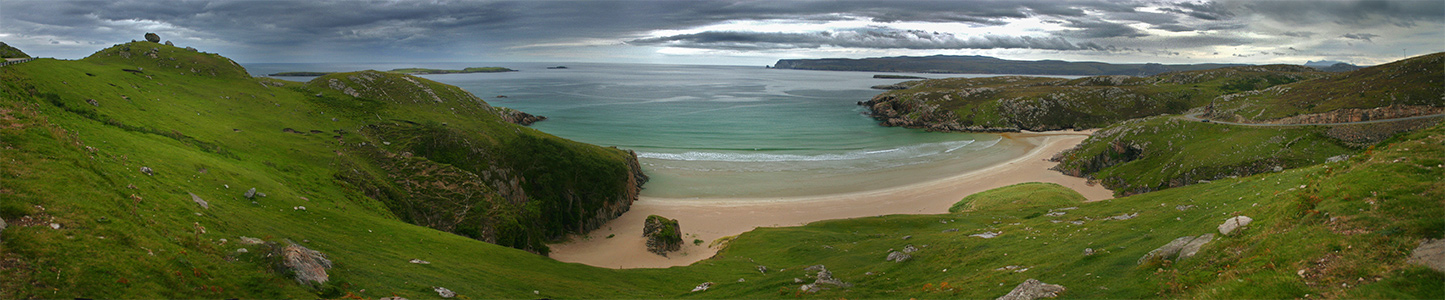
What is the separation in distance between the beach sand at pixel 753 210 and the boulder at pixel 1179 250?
98.9 ft

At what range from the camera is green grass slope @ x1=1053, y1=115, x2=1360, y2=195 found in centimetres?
5281

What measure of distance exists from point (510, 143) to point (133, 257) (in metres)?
38.3

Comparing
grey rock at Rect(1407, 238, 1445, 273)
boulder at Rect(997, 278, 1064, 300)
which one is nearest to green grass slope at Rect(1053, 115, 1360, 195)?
boulder at Rect(997, 278, 1064, 300)

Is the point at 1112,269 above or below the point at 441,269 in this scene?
above

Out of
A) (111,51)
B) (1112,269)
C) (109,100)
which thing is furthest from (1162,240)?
(111,51)

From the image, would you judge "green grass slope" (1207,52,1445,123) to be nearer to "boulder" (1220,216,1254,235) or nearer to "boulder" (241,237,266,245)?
"boulder" (1220,216,1254,235)

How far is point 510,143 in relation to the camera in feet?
169

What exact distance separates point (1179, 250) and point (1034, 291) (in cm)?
483

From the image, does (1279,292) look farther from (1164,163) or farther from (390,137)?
(1164,163)

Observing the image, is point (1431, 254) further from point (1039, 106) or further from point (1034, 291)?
point (1039, 106)

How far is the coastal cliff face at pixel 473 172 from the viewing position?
124 ft

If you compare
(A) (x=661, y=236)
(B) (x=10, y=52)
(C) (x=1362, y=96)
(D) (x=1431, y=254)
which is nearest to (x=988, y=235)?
(D) (x=1431, y=254)

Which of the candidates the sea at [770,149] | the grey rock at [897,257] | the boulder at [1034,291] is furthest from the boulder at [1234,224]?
the sea at [770,149]

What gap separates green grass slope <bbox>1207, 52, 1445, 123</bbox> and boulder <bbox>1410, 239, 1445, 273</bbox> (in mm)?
67290
